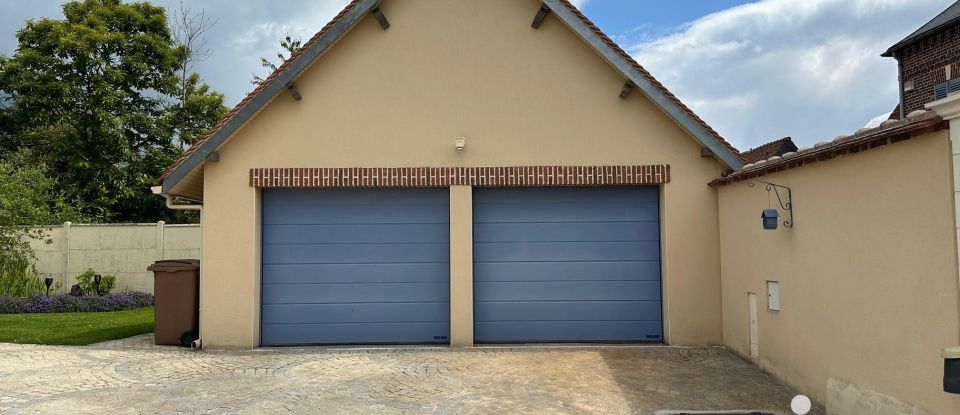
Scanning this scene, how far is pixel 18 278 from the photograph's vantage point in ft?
50.8

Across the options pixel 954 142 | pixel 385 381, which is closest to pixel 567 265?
pixel 385 381

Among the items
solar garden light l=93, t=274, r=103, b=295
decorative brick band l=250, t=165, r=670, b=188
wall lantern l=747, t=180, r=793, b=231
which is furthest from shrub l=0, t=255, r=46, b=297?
wall lantern l=747, t=180, r=793, b=231

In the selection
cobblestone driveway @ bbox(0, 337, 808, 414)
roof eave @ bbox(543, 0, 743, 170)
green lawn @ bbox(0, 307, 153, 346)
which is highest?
roof eave @ bbox(543, 0, 743, 170)

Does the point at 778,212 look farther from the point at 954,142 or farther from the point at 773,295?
the point at 954,142

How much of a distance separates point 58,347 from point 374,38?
21.7ft

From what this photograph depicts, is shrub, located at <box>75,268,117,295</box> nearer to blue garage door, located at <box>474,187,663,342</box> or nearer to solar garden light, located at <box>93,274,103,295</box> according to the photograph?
solar garden light, located at <box>93,274,103,295</box>

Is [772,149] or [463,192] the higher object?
[772,149]

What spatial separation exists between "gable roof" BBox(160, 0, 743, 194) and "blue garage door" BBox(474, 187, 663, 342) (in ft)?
3.97

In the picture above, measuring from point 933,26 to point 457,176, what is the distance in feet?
55.2

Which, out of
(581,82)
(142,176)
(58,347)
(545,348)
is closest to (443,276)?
(545,348)

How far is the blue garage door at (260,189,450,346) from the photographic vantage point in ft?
31.2


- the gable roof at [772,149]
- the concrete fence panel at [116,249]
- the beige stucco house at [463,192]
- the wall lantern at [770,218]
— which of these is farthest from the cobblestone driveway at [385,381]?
the gable roof at [772,149]

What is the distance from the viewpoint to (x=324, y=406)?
6285mm

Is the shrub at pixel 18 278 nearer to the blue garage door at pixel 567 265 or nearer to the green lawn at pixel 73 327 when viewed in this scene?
the green lawn at pixel 73 327
